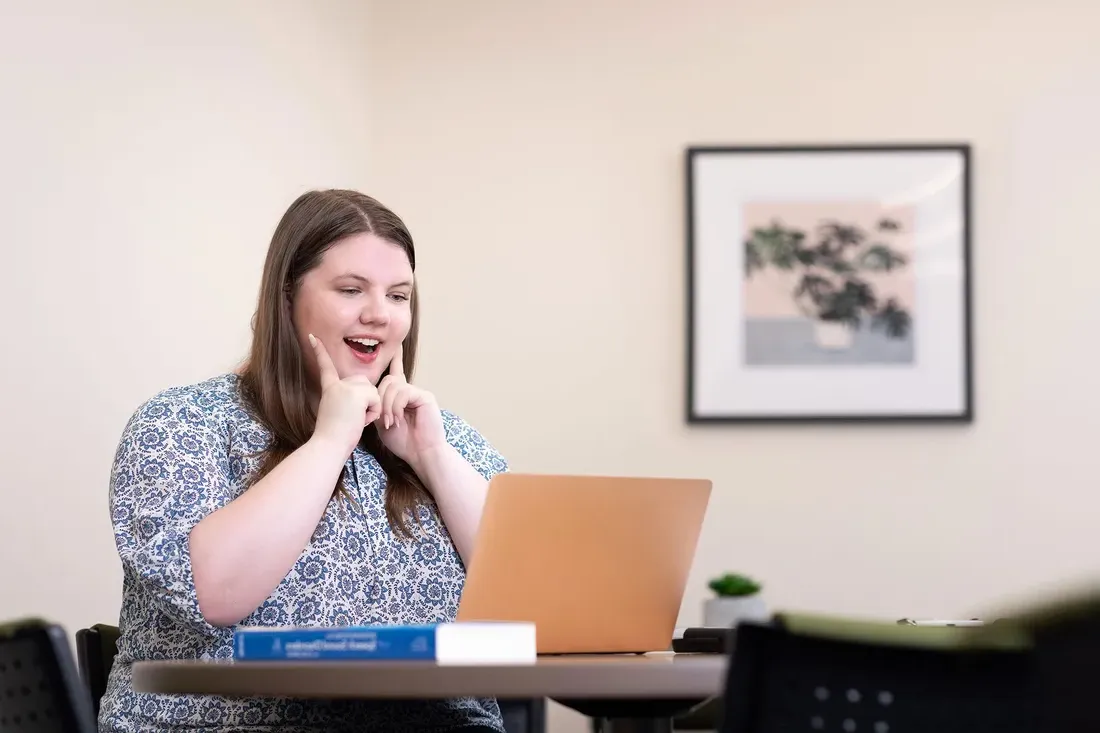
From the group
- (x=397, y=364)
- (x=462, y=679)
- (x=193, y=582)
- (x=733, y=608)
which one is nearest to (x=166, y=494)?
(x=193, y=582)

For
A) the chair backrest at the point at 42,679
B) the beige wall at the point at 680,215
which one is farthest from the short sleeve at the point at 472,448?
the beige wall at the point at 680,215

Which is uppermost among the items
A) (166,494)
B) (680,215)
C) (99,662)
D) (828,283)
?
(680,215)

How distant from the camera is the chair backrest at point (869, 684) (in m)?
0.86

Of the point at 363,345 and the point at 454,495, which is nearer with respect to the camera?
the point at 454,495

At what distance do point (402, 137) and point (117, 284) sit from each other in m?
1.44

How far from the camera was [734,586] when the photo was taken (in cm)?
320

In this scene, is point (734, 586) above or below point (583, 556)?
below

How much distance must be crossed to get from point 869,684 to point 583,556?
56 centimetres

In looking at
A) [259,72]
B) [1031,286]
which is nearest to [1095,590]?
[259,72]

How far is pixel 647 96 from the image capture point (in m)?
3.68

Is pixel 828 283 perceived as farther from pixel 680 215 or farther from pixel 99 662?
pixel 99 662

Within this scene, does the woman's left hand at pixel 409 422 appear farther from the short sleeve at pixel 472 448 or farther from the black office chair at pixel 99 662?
the black office chair at pixel 99 662

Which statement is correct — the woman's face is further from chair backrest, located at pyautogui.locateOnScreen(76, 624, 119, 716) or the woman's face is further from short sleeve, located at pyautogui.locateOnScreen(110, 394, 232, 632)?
chair backrest, located at pyautogui.locateOnScreen(76, 624, 119, 716)

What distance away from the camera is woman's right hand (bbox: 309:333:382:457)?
5.77 ft
